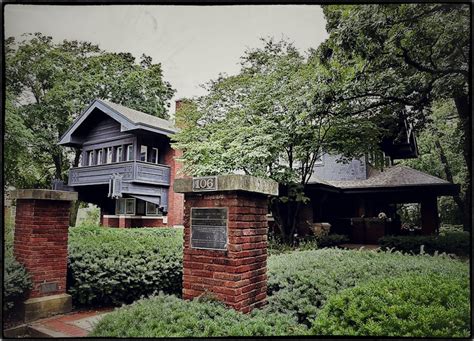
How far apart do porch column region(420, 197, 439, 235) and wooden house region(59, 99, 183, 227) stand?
555 centimetres

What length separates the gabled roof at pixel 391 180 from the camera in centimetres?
617

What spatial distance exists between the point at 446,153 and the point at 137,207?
811 cm

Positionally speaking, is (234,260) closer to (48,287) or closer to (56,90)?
(48,287)

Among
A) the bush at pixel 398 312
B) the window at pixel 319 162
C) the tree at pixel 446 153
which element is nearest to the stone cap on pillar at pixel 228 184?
the bush at pixel 398 312

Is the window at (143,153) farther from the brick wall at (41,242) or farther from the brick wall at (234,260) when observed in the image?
the brick wall at (234,260)

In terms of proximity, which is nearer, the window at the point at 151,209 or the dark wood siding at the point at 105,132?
the dark wood siding at the point at 105,132

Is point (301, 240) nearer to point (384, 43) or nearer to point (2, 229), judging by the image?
Answer: point (384, 43)

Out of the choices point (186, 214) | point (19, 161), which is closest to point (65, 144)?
point (19, 161)

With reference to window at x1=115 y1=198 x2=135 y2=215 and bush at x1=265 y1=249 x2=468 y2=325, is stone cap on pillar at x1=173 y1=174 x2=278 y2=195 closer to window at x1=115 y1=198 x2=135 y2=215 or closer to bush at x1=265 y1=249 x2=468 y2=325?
bush at x1=265 y1=249 x2=468 y2=325

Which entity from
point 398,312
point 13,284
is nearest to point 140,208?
point 13,284

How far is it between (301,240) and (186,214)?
6.24m

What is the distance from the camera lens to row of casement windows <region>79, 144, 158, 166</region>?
285 inches

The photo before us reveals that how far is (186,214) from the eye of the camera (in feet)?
11.9

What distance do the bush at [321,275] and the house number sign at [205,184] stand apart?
1302mm
